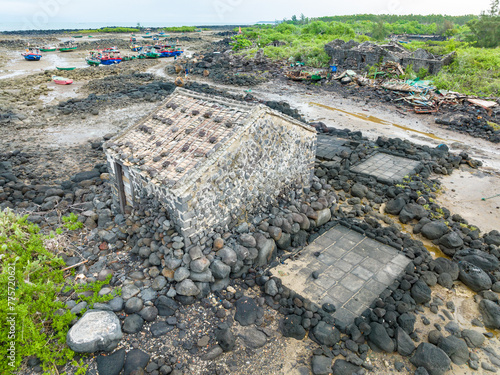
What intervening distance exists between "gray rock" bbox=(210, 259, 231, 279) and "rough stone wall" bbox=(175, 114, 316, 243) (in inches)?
26.4

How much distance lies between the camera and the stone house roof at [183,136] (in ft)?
22.4

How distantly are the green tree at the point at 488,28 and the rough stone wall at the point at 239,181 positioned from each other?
147 feet

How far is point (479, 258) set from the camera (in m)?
7.71

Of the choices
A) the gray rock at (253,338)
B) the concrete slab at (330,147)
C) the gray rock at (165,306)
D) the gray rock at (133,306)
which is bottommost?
the gray rock at (253,338)

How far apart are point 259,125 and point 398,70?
25.3 metres

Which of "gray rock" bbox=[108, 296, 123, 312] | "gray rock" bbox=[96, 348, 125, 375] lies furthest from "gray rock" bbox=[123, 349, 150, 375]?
"gray rock" bbox=[108, 296, 123, 312]

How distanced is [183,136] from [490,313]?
304 inches

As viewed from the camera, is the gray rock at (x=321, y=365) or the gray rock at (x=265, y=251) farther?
the gray rock at (x=265, y=251)

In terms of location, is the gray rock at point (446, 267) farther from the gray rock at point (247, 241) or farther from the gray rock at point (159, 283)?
the gray rock at point (159, 283)

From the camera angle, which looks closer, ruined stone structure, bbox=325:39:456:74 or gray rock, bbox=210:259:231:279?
gray rock, bbox=210:259:231:279

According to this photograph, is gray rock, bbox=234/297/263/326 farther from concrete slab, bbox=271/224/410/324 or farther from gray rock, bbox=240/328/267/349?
concrete slab, bbox=271/224/410/324

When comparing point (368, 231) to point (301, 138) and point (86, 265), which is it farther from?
point (86, 265)

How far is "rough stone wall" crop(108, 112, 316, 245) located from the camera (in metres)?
6.59

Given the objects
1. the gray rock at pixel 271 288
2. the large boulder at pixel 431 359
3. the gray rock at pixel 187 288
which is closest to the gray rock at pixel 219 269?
the gray rock at pixel 187 288
